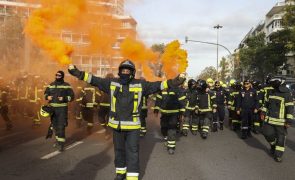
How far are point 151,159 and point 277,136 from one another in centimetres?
298

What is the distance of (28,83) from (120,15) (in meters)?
7.47

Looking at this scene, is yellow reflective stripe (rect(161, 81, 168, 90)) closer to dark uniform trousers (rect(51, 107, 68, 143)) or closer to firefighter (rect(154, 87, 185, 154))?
firefighter (rect(154, 87, 185, 154))

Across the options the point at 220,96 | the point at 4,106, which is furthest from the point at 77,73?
the point at 220,96

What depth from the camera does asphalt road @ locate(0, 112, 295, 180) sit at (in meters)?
6.37

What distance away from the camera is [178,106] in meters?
9.26

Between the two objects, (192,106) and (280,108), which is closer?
(280,108)

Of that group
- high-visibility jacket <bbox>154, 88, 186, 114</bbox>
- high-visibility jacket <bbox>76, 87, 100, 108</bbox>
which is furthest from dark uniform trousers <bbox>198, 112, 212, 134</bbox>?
high-visibility jacket <bbox>76, 87, 100, 108</bbox>

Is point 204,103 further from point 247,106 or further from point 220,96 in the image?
point 220,96

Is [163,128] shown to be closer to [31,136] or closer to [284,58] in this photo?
[31,136]

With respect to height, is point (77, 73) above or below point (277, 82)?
above

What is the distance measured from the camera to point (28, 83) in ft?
44.6

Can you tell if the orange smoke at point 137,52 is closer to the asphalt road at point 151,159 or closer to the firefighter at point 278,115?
the asphalt road at point 151,159

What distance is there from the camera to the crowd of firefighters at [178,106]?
26.9 feet

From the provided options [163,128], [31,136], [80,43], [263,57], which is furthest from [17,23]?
[263,57]
